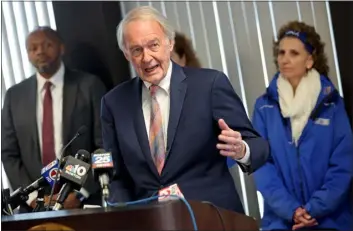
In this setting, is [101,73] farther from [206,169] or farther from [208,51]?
[206,169]

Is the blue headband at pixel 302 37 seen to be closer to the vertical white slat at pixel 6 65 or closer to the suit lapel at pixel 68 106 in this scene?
the suit lapel at pixel 68 106

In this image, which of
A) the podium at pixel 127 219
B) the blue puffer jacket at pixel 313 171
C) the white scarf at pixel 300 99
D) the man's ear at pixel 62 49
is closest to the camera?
the podium at pixel 127 219

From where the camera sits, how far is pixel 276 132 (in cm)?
405

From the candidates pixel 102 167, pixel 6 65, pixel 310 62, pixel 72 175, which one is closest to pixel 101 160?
pixel 102 167

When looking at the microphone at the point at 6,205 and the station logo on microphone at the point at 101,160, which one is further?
the microphone at the point at 6,205

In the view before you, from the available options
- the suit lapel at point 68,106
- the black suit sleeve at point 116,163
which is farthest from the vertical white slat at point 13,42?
the black suit sleeve at point 116,163

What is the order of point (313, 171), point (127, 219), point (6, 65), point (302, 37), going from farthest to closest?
point (6, 65), point (302, 37), point (313, 171), point (127, 219)

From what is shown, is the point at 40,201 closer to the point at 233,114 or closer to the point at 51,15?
the point at 233,114

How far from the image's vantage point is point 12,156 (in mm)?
4402

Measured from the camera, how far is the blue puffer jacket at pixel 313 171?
3.91m

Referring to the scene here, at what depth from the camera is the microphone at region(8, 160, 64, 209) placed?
7.95ft

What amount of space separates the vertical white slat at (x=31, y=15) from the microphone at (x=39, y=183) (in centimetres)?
233

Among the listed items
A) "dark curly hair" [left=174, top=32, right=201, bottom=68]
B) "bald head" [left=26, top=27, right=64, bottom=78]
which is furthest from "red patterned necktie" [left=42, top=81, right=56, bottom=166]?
"dark curly hair" [left=174, top=32, right=201, bottom=68]

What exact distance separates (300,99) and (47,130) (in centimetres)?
151
